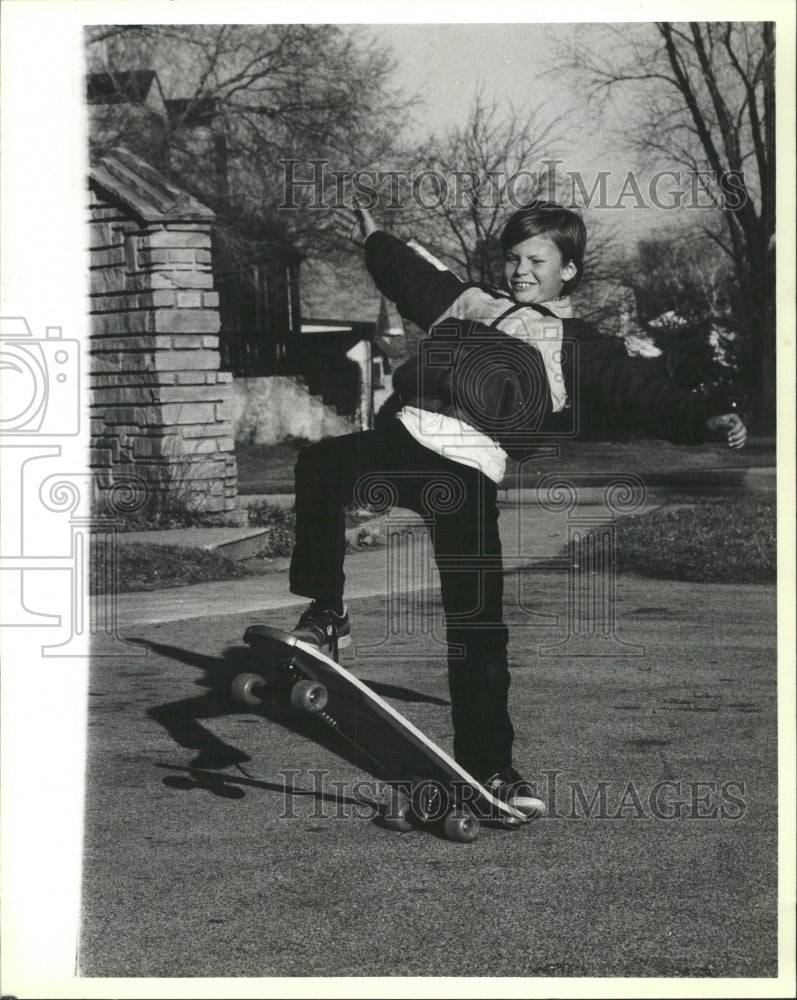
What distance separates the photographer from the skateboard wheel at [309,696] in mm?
3371

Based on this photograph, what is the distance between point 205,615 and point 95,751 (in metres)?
0.83

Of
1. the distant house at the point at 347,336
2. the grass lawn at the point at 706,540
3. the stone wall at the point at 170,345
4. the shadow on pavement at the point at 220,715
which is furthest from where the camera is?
the grass lawn at the point at 706,540

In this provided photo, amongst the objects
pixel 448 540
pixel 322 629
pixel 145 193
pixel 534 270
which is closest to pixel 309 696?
pixel 322 629

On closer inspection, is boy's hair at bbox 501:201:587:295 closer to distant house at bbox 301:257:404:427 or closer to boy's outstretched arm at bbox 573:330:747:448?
boy's outstretched arm at bbox 573:330:747:448

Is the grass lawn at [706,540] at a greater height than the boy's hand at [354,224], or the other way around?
the boy's hand at [354,224]

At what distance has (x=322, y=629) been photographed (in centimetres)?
371

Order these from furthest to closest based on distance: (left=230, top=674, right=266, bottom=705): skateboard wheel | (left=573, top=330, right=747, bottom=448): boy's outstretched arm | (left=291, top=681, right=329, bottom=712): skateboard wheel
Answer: (left=573, top=330, right=747, bottom=448): boy's outstretched arm < (left=230, top=674, right=266, bottom=705): skateboard wheel < (left=291, top=681, right=329, bottom=712): skateboard wheel

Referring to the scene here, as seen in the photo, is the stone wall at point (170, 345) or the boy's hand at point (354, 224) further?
the stone wall at point (170, 345)

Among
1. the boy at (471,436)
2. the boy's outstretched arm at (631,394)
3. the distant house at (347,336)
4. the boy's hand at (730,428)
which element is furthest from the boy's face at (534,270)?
the boy's hand at (730,428)

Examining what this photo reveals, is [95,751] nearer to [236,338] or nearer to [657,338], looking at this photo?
[236,338]

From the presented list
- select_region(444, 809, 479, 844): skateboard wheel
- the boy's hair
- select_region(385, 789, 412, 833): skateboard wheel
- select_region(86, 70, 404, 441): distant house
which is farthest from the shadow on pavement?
the boy's hair

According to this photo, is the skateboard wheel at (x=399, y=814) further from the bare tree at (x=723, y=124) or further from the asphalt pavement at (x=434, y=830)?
the bare tree at (x=723, y=124)

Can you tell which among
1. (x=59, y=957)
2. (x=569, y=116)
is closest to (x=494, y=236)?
(x=569, y=116)

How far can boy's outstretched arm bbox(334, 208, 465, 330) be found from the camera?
12.5 ft
